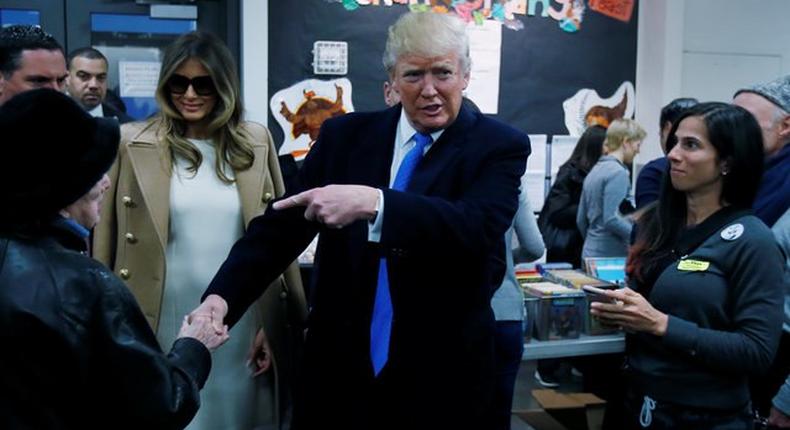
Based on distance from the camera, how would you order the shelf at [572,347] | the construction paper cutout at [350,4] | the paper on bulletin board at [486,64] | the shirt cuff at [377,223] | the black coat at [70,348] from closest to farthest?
the black coat at [70,348], the shirt cuff at [377,223], the shelf at [572,347], the construction paper cutout at [350,4], the paper on bulletin board at [486,64]

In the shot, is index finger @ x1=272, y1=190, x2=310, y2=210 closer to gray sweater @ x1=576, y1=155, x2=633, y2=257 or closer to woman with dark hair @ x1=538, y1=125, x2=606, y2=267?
gray sweater @ x1=576, y1=155, x2=633, y2=257

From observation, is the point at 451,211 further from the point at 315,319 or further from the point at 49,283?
the point at 49,283

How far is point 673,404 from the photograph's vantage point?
207 cm

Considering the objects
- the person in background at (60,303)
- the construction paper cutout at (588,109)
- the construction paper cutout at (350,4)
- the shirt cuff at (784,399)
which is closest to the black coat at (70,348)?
the person in background at (60,303)

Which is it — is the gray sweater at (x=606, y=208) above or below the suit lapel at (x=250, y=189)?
below

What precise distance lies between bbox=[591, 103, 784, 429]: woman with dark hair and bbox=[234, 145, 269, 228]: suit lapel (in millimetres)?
1022

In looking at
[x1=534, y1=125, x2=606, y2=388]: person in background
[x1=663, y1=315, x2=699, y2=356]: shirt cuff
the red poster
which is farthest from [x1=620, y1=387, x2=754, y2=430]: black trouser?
the red poster

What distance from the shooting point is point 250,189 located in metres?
2.16

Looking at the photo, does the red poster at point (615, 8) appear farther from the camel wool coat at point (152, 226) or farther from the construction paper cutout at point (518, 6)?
the camel wool coat at point (152, 226)

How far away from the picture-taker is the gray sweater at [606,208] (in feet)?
15.0

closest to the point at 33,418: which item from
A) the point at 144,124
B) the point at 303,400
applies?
the point at 303,400

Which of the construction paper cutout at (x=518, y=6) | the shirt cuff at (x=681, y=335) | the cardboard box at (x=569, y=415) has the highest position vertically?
the construction paper cutout at (x=518, y=6)

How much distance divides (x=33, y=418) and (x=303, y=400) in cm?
65

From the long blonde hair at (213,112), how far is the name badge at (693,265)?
1.24 meters
